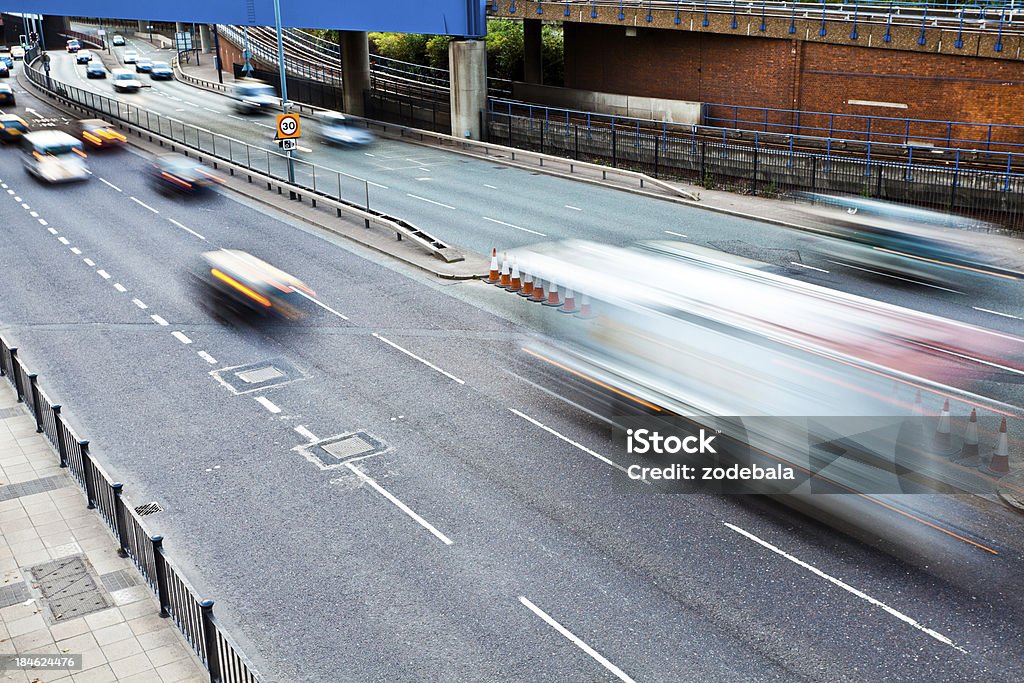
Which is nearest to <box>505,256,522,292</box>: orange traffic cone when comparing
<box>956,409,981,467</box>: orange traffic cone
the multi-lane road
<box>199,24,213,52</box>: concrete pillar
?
the multi-lane road

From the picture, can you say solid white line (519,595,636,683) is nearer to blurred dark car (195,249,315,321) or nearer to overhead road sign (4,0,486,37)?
blurred dark car (195,249,315,321)

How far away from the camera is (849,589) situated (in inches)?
480

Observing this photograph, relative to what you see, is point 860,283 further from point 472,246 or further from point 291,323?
point 291,323

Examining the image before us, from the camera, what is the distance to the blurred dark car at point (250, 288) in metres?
23.2

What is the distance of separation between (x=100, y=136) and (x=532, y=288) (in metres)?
30.7

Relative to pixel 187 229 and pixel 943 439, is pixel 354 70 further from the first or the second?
pixel 943 439

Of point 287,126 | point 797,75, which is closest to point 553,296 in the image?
point 287,126

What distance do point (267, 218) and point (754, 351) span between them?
20.7 meters

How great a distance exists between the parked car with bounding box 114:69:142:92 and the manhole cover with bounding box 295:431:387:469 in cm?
6300

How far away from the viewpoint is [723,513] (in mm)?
14078

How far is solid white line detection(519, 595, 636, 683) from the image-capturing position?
1081 cm

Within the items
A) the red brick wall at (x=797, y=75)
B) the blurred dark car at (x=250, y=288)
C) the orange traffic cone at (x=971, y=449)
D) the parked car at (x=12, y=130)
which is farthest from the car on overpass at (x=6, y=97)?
the orange traffic cone at (x=971, y=449)

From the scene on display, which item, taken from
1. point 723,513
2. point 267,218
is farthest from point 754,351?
point 267,218

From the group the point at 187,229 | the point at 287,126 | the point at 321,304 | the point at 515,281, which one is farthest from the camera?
the point at 287,126
